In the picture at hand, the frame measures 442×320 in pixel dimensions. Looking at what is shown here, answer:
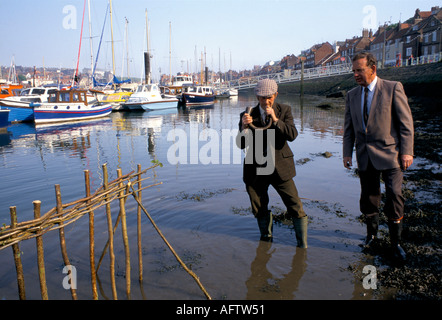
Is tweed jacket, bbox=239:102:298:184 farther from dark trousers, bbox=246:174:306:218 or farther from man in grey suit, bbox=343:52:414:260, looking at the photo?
man in grey suit, bbox=343:52:414:260

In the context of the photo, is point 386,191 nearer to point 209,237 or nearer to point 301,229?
point 301,229

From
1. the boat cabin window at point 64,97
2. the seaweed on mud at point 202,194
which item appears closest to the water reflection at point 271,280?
the seaweed on mud at point 202,194

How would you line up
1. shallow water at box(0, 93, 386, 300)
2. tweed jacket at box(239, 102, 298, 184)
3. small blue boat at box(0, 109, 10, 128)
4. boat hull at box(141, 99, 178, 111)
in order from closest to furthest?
shallow water at box(0, 93, 386, 300)
tweed jacket at box(239, 102, 298, 184)
small blue boat at box(0, 109, 10, 128)
boat hull at box(141, 99, 178, 111)

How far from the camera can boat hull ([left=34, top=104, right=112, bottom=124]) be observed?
25.4 m

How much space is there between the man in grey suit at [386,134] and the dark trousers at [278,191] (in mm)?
932

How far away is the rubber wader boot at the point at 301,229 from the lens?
173 inches

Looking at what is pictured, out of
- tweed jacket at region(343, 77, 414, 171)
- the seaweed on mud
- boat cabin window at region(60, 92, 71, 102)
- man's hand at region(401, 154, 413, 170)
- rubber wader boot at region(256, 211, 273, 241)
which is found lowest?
the seaweed on mud

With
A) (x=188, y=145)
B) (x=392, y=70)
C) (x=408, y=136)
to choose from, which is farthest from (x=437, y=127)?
(x=392, y=70)

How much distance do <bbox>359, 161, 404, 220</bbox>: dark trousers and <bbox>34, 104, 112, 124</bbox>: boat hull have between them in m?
26.0

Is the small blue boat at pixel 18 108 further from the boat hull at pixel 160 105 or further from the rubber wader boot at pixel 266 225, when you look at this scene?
the rubber wader boot at pixel 266 225

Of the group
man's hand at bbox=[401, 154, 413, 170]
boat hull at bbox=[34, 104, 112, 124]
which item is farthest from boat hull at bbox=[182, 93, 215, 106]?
man's hand at bbox=[401, 154, 413, 170]

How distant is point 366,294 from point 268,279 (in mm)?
1061

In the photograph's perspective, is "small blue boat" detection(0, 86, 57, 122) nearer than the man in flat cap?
No
